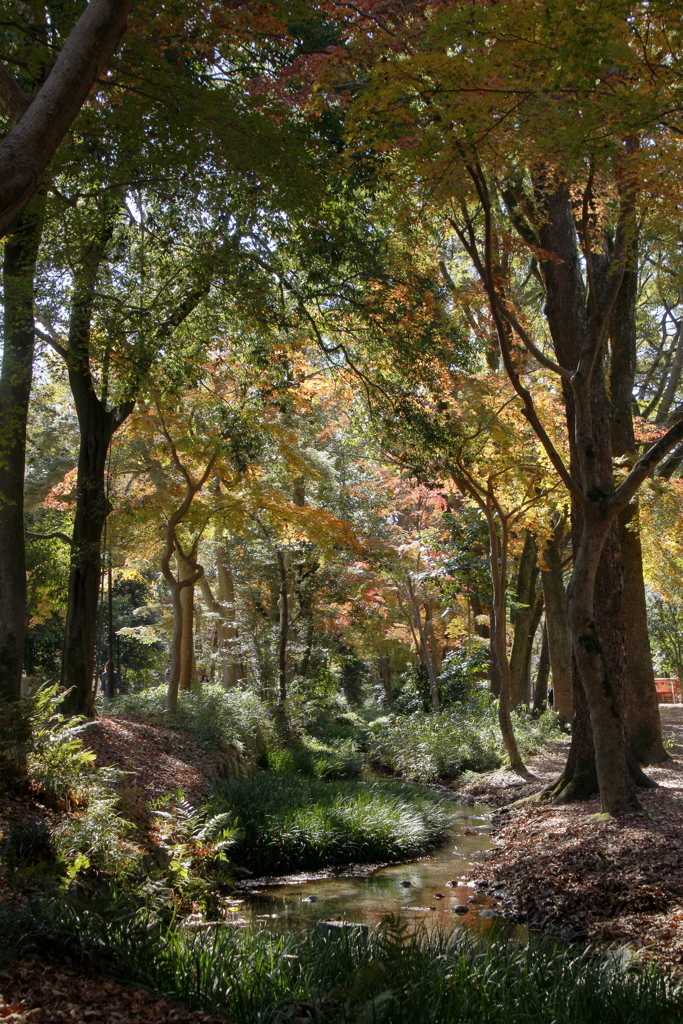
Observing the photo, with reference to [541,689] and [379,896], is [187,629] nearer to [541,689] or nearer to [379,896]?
[541,689]

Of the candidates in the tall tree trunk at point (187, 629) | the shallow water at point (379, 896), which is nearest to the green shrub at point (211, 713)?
the tall tree trunk at point (187, 629)

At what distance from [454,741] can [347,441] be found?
706cm

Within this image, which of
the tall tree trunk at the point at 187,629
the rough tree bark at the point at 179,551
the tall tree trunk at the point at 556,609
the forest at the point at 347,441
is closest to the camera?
the forest at the point at 347,441

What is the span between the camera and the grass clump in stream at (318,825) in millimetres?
8656

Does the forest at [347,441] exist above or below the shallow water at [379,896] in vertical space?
above

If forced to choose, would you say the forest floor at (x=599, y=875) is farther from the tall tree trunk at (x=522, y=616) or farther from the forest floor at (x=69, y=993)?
the tall tree trunk at (x=522, y=616)

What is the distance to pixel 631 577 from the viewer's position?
1195 centimetres

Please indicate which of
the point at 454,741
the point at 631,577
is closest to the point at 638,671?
the point at 631,577

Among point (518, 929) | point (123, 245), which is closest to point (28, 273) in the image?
point (123, 245)

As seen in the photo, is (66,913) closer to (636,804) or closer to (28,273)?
(636,804)

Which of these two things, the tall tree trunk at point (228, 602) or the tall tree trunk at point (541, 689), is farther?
the tall tree trunk at point (228, 602)

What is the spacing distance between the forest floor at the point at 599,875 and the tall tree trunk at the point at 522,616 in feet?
29.1

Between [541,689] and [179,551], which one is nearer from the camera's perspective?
[179,551]

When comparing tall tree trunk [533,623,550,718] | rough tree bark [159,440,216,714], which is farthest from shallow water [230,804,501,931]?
tall tree trunk [533,623,550,718]
